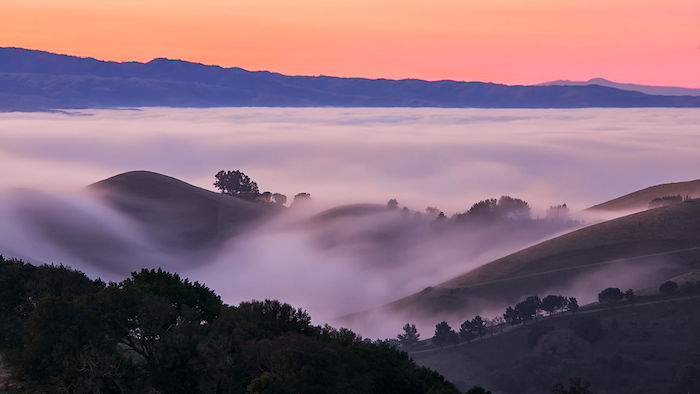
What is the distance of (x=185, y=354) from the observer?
42.5 m

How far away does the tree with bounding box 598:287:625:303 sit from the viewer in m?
128

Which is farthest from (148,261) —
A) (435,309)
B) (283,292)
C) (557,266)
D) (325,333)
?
(325,333)

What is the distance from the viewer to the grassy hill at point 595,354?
4018 inches

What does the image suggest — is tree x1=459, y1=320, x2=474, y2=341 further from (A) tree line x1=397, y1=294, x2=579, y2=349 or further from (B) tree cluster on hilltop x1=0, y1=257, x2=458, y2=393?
(B) tree cluster on hilltop x1=0, y1=257, x2=458, y2=393

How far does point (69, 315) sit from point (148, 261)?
145 meters

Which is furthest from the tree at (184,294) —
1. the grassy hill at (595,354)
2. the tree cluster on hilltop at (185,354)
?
the grassy hill at (595,354)

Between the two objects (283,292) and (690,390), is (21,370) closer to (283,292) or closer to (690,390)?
(690,390)

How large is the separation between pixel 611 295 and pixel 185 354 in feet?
323

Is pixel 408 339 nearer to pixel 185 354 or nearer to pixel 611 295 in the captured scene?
pixel 611 295

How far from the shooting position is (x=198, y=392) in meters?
42.6

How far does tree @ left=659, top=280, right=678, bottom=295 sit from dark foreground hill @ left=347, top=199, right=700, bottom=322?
10700mm

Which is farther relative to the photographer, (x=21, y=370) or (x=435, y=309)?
(x=435, y=309)

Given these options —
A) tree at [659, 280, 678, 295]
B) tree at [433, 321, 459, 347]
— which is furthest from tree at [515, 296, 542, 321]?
tree at [659, 280, 678, 295]

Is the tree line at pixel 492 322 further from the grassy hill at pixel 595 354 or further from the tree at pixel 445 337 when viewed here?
the grassy hill at pixel 595 354
